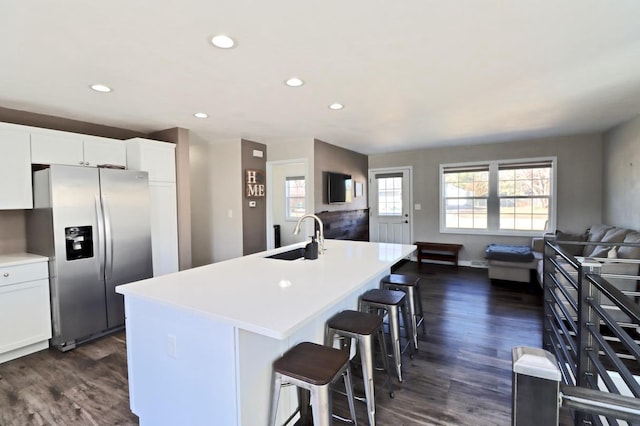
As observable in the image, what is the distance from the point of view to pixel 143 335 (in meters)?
1.71

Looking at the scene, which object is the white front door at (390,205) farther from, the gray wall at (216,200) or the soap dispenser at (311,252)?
the soap dispenser at (311,252)

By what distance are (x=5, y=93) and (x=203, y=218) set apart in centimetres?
295

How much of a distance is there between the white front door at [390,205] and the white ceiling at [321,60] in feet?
9.30

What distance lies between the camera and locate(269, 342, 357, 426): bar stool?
134cm

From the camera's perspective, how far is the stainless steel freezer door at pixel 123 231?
320 cm

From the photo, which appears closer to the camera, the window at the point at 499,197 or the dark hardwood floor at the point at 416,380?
the dark hardwood floor at the point at 416,380

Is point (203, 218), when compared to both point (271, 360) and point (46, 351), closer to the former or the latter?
point (46, 351)

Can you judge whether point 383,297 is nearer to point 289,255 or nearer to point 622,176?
point 289,255

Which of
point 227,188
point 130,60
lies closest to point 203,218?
point 227,188

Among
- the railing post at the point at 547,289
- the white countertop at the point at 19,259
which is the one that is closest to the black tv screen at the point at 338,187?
the railing post at the point at 547,289

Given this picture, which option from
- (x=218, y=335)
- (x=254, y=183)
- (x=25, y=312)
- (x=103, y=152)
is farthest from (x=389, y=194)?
(x=25, y=312)

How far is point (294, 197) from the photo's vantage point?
7.41 meters

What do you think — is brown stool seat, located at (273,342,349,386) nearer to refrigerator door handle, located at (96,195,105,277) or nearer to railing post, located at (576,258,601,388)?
railing post, located at (576,258,601,388)

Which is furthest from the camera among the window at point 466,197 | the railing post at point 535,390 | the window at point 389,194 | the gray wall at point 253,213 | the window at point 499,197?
the window at point 389,194
